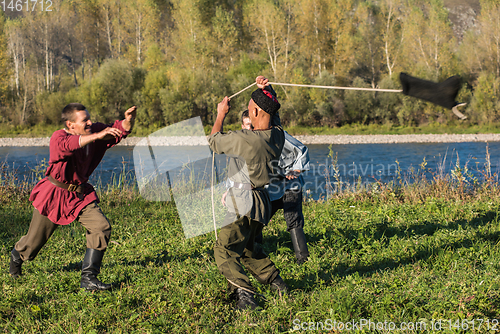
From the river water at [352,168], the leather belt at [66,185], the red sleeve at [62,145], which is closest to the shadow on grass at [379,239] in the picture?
the leather belt at [66,185]

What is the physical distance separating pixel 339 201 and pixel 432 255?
131 inches

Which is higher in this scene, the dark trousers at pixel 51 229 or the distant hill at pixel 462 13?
the distant hill at pixel 462 13

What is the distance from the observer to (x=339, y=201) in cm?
783

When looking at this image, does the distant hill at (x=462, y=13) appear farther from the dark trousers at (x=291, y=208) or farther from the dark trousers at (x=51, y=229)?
the dark trousers at (x=51, y=229)

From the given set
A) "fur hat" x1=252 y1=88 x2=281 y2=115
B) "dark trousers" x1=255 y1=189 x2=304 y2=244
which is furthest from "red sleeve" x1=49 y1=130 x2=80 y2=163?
"dark trousers" x1=255 y1=189 x2=304 y2=244

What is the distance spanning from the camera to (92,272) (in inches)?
152

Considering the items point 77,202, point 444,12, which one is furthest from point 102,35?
point 77,202

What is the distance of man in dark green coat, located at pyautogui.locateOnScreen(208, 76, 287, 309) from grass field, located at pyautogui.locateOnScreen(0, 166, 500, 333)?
365 millimetres

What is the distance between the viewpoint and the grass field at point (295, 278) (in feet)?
10.6

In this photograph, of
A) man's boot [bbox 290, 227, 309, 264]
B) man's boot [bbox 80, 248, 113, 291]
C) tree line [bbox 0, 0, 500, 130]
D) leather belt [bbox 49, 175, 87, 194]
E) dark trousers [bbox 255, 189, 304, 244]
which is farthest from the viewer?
tree line [bbox 0, 0, 500, 130]

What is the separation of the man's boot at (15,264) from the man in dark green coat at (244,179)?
2184 mm

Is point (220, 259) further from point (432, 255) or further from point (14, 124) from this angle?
point (14, 124)

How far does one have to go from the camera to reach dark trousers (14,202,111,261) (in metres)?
3.91

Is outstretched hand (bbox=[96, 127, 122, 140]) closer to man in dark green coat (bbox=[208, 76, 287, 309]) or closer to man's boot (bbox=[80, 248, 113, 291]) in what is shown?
man in dark green coat (bbox=[208, 76, 287, 309])
